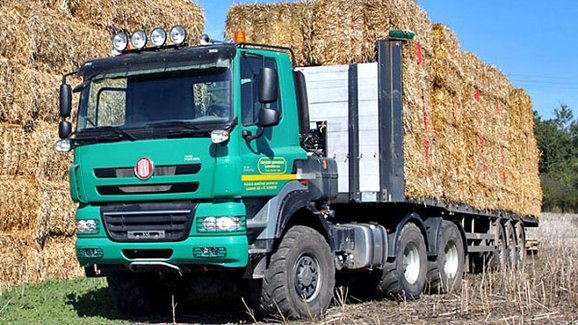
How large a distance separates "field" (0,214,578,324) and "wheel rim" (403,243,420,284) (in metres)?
0.39

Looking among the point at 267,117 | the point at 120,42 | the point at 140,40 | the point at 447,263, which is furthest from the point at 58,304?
the point at 447,263

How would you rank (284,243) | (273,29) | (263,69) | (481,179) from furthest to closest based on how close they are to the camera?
(481,179) → (273,29) → (284,243) → (263,69)

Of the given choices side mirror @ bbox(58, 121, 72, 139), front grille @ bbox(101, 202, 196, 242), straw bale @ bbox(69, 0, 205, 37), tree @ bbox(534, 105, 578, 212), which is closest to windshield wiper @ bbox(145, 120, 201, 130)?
front grille @ bbox(101, 202, 196, 242)

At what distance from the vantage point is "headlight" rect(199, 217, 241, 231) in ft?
30.0

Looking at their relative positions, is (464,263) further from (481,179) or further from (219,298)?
(219,298)

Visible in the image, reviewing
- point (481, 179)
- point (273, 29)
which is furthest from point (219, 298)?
point (481, 179)

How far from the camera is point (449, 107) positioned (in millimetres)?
14141

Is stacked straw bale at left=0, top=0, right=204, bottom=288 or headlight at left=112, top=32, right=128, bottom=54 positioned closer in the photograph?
headlight at left=112, top=32, right=128, bottom=54

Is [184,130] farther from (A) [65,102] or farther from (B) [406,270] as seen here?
(B) [406,270]

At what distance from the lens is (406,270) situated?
1288cm

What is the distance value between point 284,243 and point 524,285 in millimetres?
3434

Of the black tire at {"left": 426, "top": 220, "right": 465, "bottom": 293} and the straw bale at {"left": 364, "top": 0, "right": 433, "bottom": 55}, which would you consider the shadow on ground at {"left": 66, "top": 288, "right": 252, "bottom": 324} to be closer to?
the black tire at {"left": 426, "top": 220, "right": 465, "bottom": 293}

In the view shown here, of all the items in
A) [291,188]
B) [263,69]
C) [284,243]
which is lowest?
[284,243]

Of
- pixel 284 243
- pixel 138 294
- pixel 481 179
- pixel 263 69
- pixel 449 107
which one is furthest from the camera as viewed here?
pixel 481 179
